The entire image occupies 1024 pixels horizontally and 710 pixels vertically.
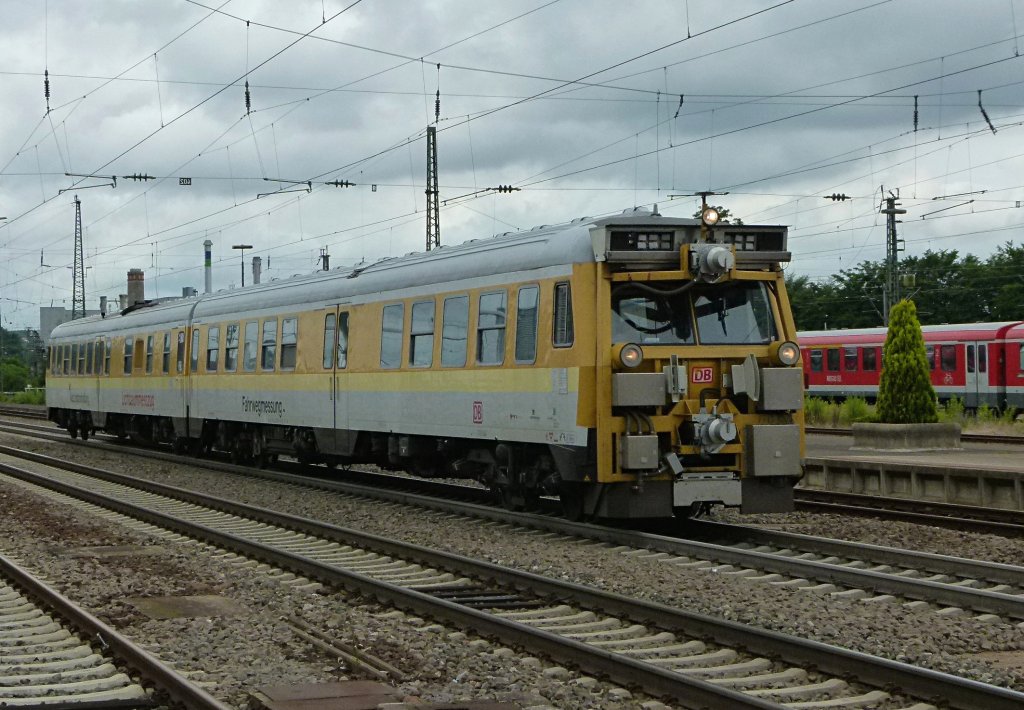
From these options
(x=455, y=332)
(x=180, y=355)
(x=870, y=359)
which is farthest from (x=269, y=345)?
(x=870, y=359)

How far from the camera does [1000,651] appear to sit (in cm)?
812

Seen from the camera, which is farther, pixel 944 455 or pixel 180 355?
pixel 180 355

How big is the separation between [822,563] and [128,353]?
75.5 ft

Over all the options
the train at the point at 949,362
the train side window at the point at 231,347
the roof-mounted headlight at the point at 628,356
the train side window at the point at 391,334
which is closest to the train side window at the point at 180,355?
the train side window at the point at 231,347

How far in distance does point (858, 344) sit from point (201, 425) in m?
22.2

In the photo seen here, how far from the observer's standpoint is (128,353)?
1223 inches

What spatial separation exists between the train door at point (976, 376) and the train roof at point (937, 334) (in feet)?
1.09

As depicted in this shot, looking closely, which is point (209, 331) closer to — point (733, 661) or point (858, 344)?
point (733, 661)

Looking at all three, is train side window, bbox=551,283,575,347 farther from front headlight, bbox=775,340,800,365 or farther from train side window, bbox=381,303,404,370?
train side window, bbox=381,303,404,370

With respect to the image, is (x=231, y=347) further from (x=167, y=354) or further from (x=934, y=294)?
(x=934, y=294)

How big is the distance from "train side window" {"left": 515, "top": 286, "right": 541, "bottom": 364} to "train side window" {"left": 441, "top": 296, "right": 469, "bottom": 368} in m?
1.31

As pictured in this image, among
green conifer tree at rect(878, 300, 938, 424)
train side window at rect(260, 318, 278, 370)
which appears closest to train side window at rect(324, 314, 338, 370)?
train side window at rect(260, 318, 278, 370)

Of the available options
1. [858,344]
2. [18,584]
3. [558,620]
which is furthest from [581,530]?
[858,344]

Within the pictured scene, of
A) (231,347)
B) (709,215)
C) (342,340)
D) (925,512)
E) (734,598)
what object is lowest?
(734,598)
